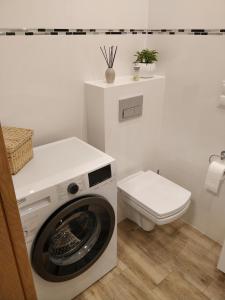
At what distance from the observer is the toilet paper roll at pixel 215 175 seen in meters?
1.58

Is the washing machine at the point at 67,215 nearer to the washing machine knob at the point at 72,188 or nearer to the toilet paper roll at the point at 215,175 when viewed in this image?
the washing machine knob at the point at 72,188

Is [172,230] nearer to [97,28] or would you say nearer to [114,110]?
[114,110]

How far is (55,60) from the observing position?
4.78 ft

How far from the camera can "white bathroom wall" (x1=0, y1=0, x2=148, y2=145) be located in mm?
1302

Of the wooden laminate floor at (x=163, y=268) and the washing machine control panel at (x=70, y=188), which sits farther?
the wooden laminate floor at (x=163, y=268)

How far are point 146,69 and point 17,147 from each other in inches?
42.8

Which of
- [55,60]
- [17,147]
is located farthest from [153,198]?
[55,60]

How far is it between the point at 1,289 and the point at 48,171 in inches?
25.2

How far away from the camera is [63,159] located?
4.48ft

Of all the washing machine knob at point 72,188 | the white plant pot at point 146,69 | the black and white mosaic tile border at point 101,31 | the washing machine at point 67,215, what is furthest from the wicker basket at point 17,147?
the white plant pot at point 146,69

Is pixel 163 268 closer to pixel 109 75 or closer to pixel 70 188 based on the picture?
pixel 70 188

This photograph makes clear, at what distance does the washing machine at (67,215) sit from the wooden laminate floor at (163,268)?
113mm

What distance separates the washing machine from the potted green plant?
72 cm

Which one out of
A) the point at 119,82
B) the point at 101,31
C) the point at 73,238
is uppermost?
the point at 101,31
